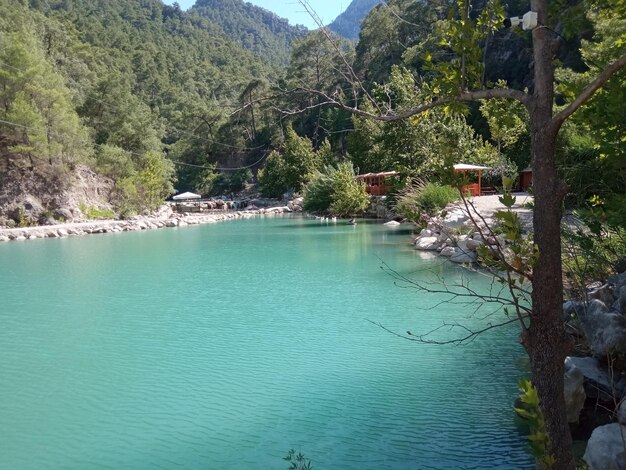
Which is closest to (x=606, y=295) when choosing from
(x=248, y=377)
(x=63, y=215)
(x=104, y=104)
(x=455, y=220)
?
(x=248, y=377)

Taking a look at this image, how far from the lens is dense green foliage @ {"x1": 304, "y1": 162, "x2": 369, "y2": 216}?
29203 mm

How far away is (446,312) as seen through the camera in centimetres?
884

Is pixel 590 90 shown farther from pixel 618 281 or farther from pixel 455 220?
pixel 455 220

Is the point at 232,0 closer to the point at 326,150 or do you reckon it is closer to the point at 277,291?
the point at 326,150

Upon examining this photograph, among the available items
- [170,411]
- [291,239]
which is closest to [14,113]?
[291,239]

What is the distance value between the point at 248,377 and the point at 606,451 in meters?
3.77

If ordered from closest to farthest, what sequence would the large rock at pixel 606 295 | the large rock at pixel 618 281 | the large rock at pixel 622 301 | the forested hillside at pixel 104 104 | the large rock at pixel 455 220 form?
the large rock at pixel 622 301 < the large rock at pixel 618 281 < the large rock at pixel 606 295 < the large rock at pixel 455 220 < the forested hillside at pixel 104 104

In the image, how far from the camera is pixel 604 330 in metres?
4.39

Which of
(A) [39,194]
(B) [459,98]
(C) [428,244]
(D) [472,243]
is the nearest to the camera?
(B) [459,98]

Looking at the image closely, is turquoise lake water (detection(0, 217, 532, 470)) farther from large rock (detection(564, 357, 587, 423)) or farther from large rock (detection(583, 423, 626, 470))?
large rock (detection(583, 423, 626, 470))

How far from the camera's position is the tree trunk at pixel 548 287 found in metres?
2.19

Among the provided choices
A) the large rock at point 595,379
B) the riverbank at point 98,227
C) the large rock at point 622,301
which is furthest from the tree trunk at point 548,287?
the riverbank at point 98,227

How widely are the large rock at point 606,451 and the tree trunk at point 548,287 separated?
3.77ft

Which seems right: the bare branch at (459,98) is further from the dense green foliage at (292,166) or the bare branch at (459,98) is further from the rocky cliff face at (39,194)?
the dense green foliage at (292,166)
